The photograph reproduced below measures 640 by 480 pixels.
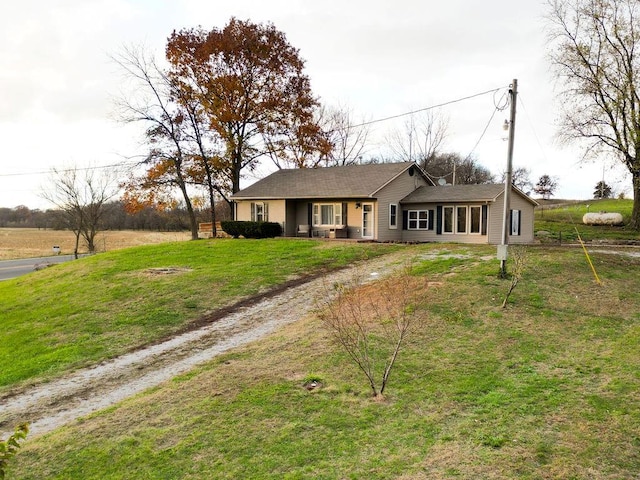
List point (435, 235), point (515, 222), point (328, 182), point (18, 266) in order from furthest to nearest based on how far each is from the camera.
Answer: point (18, 266) < point (328, 182) < point (435, 235) < point (515, 222)

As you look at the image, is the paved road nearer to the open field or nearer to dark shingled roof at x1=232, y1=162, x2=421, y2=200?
the open field

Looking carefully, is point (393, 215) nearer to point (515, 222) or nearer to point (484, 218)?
point (484, 218)

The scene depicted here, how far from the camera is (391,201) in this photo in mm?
24500

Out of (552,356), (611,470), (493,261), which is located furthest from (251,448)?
(493,261)

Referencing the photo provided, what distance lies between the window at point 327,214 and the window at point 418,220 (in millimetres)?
3832

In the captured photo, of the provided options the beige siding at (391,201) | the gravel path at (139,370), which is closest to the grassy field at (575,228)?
the beige siding at (391,201)

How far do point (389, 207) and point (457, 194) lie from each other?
3.60 m

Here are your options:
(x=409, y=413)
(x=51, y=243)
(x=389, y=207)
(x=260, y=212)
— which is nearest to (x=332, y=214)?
(x=389, y=207)

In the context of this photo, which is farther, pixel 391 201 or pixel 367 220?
pixel 391 201

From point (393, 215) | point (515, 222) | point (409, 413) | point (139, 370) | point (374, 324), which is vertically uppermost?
point (393, 215)

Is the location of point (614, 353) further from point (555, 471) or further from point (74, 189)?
point (74, 189)

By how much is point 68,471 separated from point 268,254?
15.1m

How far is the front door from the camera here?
79.3 feet

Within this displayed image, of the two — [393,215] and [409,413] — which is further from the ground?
[393,215]
